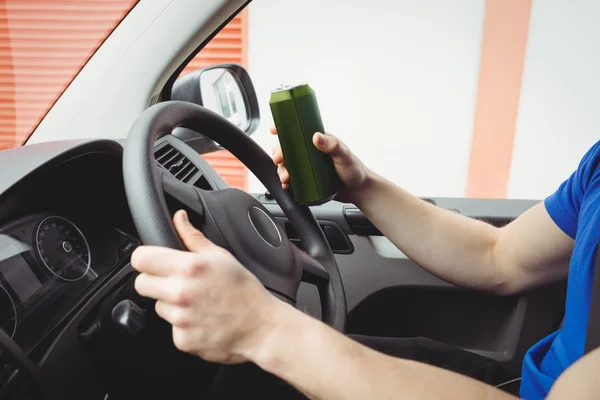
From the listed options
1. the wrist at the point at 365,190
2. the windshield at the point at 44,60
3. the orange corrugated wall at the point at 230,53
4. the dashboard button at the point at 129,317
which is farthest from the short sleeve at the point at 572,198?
the orange corrugated wall at the point at 230,53

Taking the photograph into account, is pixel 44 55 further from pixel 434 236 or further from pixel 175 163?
pixel 434 236

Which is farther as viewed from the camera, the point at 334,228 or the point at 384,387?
the point at 334,228

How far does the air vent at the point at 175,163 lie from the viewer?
3.17 feet

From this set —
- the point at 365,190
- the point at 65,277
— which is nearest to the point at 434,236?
the point at 365,190

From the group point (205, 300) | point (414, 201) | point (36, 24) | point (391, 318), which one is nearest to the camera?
point (205, 300)

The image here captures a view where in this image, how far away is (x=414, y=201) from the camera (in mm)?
1031

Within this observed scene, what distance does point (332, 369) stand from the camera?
55 cm

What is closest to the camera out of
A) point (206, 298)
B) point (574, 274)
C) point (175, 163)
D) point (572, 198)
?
point (206, 298)

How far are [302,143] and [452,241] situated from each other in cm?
41

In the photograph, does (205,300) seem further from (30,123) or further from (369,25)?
(369,25)

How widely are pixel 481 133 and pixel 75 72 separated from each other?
2.46 m

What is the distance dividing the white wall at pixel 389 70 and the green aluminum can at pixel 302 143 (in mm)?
2252

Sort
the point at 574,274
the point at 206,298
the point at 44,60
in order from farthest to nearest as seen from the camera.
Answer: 1. the point at 44,60
2. the point at 574,274
3. the point at 206,298

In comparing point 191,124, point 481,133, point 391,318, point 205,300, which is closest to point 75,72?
point 191,124
